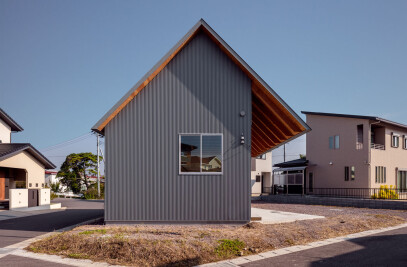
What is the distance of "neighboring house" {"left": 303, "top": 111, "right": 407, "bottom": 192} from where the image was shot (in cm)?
2691

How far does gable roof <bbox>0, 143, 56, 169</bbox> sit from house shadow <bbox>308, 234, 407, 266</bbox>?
18693mm

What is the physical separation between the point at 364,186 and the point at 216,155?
1912 centimetres

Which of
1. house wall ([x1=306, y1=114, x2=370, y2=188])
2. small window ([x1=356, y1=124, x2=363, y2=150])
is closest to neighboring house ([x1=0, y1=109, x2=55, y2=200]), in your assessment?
house wall ([x1=306, y1=114, x2=370, y2=188])

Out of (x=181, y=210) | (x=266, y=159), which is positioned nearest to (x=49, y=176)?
(x=266, y=159)

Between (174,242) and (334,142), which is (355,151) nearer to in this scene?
(334,142)

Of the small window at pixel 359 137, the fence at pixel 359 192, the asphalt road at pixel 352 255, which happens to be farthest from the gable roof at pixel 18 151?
the small window at pixel 359 137

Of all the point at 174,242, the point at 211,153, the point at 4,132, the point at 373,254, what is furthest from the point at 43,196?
the point at 373,254

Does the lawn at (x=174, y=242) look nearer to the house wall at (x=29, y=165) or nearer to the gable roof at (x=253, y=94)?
the gable roof at (x=253, y=94)

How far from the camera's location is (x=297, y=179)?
32.5m

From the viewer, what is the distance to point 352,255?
26.4 feet

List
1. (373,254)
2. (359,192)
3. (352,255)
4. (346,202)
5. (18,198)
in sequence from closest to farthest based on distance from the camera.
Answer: (352,255) → (373,254) → (18,198) → (346,202) → (359,192)

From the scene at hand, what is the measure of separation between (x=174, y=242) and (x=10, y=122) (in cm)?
2300

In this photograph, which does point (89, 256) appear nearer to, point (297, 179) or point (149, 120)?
point (149, 120)

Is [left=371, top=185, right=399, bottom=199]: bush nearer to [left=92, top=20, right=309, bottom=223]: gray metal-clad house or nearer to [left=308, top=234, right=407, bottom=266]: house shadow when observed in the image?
[left=308, top=234, right=407, bottom=266]: house shadow
